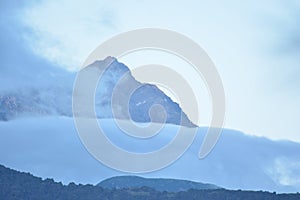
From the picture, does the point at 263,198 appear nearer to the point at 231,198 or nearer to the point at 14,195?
the point at 231,198

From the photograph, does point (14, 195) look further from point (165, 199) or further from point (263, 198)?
point (263, 198)

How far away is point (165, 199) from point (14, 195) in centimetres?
5272

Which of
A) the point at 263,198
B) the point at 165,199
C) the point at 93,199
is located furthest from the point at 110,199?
the point at 263,198

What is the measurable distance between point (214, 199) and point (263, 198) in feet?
58.1

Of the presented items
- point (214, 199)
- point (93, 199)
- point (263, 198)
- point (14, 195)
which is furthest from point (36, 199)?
point (263, 198)

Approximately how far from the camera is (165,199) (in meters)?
200

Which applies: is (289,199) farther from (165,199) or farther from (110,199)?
(110,199)

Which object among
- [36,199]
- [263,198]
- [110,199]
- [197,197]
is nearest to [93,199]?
[110,199]

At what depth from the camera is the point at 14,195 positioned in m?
199

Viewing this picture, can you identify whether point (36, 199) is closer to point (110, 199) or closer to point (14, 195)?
point (14, 195)

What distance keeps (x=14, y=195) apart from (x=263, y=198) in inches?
3426

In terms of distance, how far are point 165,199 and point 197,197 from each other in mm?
11209

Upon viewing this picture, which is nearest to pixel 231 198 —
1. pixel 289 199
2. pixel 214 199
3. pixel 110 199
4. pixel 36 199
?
pixel 214 199

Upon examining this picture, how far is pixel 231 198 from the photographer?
199 metres
